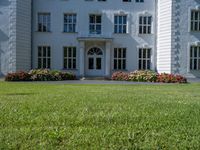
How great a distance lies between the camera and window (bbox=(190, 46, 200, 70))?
112ft

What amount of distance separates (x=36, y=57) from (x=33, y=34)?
2.18m

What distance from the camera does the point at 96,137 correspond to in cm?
609

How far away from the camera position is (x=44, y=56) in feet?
119

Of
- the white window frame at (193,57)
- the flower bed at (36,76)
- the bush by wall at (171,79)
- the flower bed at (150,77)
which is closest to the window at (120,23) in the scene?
the flower bed at (150,77)

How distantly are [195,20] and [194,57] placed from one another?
3327mm

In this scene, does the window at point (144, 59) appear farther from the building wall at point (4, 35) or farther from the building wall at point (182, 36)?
the building wall at point (4, 35)

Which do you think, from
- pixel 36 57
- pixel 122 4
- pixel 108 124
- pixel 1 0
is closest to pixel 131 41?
pixel 122 4

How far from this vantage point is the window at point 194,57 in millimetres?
34250

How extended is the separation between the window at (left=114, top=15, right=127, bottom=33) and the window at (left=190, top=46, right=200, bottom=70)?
21.7ft

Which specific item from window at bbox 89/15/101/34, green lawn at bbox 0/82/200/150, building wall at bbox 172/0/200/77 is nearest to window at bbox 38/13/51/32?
window at bbox 89/15/101/34

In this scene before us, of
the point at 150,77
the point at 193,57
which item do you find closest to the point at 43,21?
the point at 150,77

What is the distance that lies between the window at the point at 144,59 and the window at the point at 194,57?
4108mm

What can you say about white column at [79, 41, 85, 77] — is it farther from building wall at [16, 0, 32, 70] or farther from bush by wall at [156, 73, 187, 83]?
bush by wall at [156, 73, 187, 83]

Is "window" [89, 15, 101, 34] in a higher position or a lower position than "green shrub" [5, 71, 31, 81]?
higher
